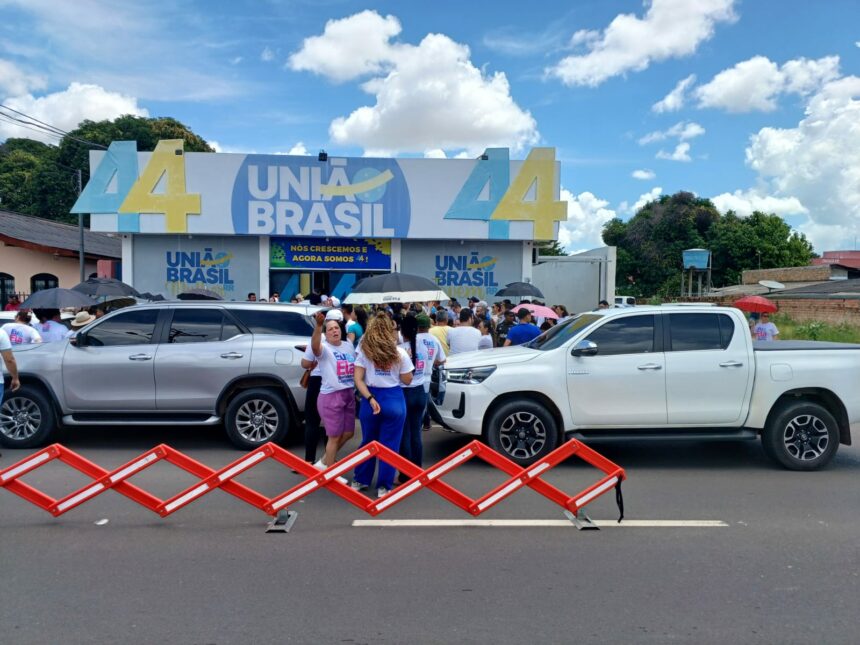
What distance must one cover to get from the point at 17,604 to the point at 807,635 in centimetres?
464

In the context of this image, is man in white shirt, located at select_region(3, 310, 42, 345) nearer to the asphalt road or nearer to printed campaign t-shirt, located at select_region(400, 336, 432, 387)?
the asphalt road

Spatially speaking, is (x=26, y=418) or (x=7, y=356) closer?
(x=7, y=356)

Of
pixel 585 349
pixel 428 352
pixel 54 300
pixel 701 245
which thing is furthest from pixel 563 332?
pixel 701 245

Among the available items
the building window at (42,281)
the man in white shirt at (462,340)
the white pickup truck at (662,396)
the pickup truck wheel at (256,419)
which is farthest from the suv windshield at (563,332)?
the building window at (42,281)

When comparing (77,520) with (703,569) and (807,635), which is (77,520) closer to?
(703,569)

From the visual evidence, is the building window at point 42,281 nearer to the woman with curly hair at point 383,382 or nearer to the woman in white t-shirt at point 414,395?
the woman in white t-shirt at point 414,395

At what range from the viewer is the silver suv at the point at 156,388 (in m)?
8.09

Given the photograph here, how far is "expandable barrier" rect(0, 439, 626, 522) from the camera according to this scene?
523 centimetres

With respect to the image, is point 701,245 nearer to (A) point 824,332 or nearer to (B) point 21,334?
(A) point 824,332

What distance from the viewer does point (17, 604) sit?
13.4ft

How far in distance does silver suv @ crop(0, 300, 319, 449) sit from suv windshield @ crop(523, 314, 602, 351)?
292 cm

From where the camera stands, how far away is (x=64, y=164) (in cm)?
4553

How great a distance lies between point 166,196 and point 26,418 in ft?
37.9

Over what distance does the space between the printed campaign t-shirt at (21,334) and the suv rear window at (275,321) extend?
275 centimetres
